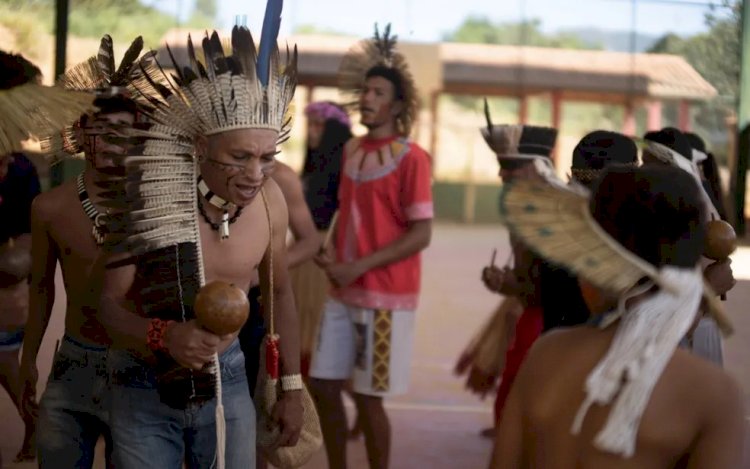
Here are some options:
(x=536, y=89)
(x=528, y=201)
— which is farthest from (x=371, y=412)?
(x=536, y=89)

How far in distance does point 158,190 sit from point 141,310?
1.08 ft

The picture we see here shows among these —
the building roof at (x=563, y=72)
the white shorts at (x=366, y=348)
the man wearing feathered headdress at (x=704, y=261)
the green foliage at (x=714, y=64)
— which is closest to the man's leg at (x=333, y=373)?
the white shorts at (x=366, y=348)

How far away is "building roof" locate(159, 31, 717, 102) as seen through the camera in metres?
Answer: 21.4

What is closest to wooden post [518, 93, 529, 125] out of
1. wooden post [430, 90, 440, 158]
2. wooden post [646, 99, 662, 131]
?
wooden post [430, 90, 440, 158]

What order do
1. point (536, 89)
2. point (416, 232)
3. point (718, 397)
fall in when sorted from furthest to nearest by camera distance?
point (536, 89)
point (416, 232)
point (718, 397)

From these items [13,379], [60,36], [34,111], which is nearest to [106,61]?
[34,111]

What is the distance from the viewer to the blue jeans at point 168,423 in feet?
10.6

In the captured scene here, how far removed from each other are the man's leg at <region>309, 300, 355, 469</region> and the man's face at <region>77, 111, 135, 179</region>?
2058 mm

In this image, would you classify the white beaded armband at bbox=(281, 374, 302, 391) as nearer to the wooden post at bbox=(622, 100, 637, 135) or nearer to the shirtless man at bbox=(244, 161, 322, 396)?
the shirtless man at bbox=(244, 161, 322, 396)

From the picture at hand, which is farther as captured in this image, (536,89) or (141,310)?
(536,89)

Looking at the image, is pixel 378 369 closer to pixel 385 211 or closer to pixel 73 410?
pixel 385 211

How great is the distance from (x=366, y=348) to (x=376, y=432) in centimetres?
38

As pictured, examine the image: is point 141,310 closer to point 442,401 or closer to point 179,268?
point 179,268

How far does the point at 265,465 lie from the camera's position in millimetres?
5016
